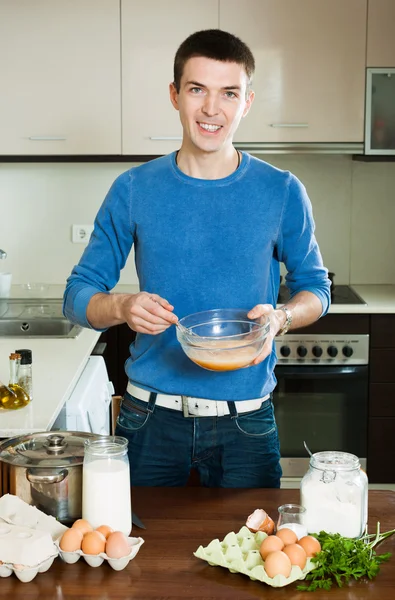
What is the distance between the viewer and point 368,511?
151cm

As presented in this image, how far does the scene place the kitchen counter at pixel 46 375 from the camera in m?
1.92

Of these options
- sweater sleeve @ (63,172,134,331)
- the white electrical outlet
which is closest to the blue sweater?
sweater sleeve @ (63,172,134,331)

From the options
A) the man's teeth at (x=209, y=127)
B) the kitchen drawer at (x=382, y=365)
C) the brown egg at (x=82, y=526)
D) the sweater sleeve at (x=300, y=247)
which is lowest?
the kitchen drawer at (x=382, y=365)

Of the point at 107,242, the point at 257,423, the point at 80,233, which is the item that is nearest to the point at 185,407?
the point at 257,423

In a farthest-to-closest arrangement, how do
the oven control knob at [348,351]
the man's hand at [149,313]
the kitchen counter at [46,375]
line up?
the oven control knob at [348,351], the kitchen counter at [46,375], the man's hand at [149,313]

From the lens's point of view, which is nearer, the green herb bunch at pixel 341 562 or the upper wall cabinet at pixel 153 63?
the green herb bunch at pixel 341 562

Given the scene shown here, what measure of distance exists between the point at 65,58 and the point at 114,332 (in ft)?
3.83

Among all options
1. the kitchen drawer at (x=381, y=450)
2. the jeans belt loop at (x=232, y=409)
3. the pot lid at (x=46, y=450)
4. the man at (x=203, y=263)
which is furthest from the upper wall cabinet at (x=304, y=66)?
the pot lid at (x=46, y=450)

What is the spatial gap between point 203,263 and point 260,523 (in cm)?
63

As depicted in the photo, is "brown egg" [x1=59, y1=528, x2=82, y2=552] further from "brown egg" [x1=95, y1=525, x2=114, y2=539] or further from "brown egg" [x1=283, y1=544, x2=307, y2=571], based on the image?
"brown egg" [x1=283, y1=544, x2=307, y2=571]

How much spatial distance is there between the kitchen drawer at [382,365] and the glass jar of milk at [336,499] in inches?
85.8

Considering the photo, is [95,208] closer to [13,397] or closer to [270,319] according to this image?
[13,397]

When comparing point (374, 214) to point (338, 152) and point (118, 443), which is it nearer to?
point (338, 152)

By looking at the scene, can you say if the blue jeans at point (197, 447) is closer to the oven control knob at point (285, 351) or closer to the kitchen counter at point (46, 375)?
the kitchen counter at point (46, 375)
